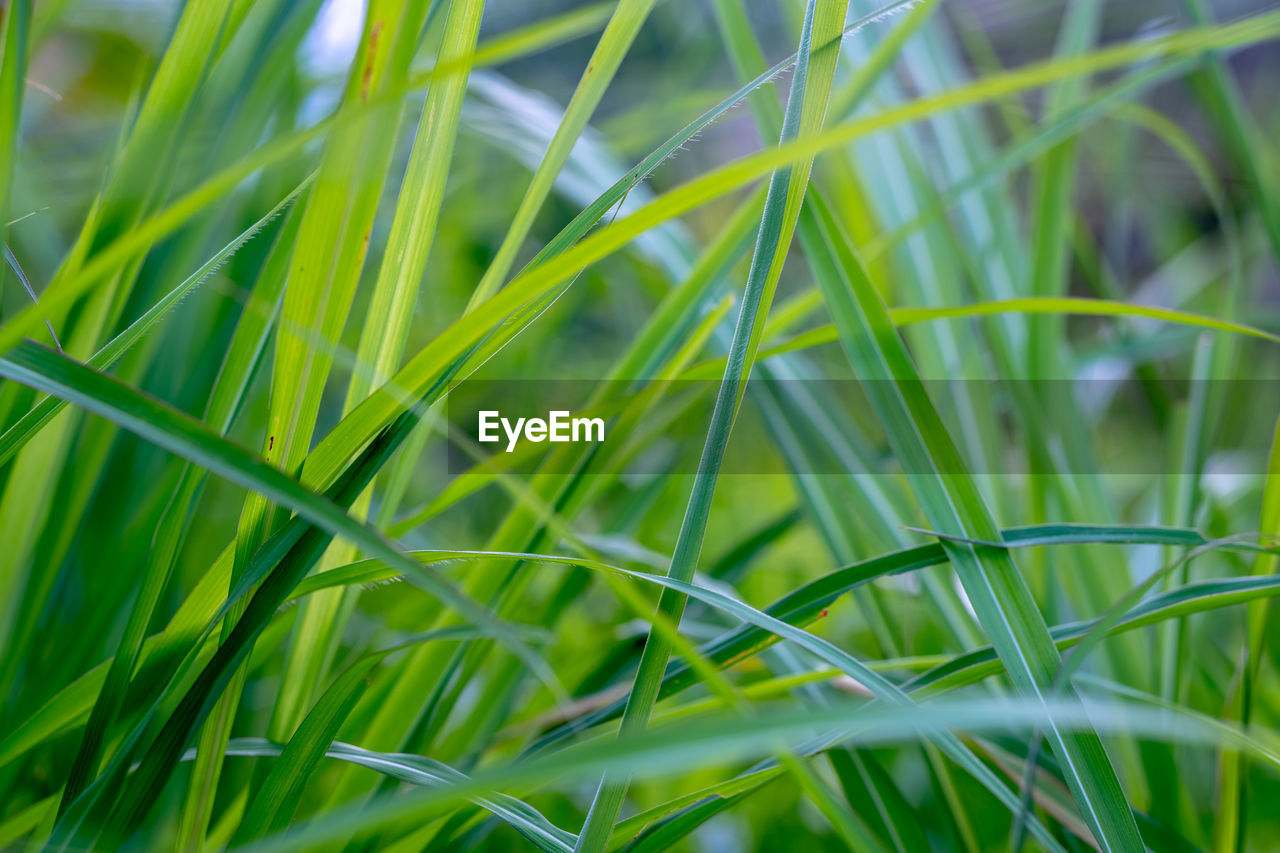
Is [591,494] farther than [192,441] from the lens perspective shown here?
Yes

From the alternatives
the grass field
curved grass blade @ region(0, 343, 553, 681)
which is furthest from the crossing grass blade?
curved grass blade @ region(0, 343, 553, 681)

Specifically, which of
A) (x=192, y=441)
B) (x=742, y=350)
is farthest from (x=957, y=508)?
(x=192, y=441)

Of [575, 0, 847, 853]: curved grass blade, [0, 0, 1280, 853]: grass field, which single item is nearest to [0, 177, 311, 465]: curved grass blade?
[0, 0, 1280, 853]: grass field

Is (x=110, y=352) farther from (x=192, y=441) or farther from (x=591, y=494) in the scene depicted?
(x=591, y=494)

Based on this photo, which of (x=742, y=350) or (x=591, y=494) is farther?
(x=591, y=494)

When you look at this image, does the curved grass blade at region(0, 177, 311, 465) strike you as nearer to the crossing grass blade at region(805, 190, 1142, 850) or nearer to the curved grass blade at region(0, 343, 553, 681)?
the curved grass blade at region(0, 343, 553, 681)


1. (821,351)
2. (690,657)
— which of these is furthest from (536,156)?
(821,351)

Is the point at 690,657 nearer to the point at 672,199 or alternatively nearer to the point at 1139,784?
the point at 672,199

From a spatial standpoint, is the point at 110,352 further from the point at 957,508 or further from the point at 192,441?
the point at 957,508
